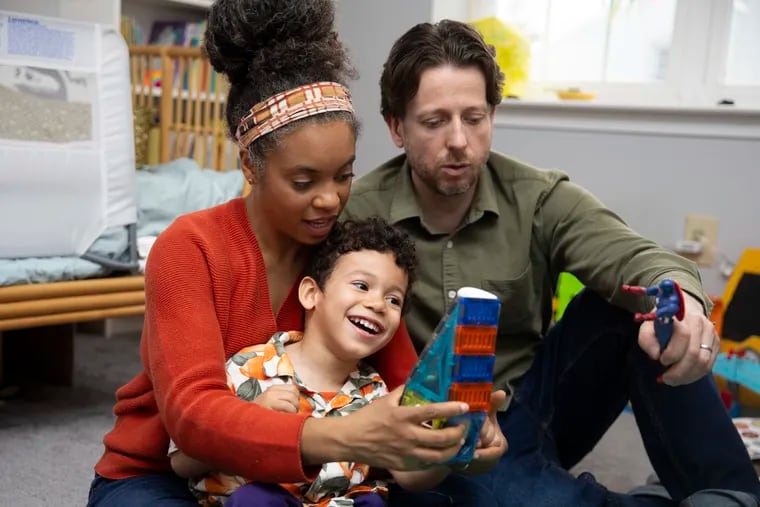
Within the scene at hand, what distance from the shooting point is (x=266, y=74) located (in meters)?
1.12

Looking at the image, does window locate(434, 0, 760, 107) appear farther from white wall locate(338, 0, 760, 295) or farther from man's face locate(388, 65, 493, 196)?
man's face locate(388, 65, 493, 196)

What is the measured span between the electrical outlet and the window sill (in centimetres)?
24

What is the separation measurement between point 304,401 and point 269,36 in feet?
1.61

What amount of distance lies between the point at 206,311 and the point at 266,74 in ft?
1.08

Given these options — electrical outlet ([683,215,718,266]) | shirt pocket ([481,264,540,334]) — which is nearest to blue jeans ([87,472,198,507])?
shirt pocket ([481,264,540,334])

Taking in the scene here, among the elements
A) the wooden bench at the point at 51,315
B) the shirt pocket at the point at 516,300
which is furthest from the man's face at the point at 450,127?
the wooden bench at the point at 51,315

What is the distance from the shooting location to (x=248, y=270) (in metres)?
1.12

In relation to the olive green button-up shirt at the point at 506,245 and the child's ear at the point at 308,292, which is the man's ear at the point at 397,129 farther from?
the child's ear at the point at 308,292

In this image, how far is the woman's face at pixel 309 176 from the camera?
3.51 feet

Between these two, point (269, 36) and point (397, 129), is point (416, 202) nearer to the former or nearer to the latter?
point (397, 129)

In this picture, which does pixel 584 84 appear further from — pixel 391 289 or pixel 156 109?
pixel 391 289

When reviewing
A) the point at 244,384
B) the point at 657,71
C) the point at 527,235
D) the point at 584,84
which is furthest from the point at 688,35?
the point at 244,384

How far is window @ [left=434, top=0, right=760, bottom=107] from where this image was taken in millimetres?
2482

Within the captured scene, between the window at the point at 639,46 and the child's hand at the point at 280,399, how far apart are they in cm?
194
